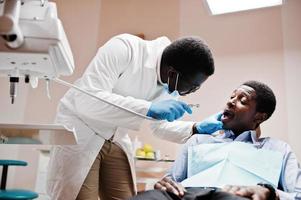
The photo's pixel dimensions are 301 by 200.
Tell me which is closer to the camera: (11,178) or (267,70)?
(267,70)

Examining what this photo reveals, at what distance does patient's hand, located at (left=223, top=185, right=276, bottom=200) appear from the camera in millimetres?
968

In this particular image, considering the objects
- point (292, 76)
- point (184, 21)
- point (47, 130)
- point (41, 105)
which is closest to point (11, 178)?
point (41, 105)

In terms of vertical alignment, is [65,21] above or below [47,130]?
above

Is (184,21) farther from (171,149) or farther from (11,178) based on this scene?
(11,178)

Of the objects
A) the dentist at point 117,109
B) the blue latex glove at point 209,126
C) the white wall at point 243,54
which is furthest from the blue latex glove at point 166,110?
the white wall at point 243,54

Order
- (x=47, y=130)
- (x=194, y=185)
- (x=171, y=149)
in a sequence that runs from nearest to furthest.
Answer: (x=47, y=130) < (x=194, y=185) < (x=171, y=149)

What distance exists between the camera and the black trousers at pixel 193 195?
0.92 m

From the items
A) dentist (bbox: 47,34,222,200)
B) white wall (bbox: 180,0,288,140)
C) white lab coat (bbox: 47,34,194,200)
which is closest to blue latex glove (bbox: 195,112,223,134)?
dentist (bbox: 47,34,222,200)

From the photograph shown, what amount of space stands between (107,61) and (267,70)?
1.51m

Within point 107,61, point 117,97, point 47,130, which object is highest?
point 107,61

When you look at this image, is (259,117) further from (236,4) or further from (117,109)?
(236,4)

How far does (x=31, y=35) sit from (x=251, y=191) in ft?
2.41

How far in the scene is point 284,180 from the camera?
3.85ft

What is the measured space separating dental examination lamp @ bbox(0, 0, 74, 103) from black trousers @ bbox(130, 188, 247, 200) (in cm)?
44
